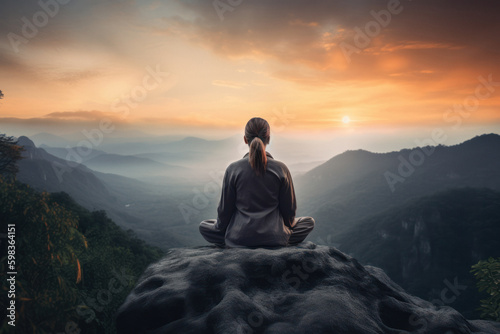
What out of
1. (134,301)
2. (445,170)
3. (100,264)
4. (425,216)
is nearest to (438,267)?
(425,216)

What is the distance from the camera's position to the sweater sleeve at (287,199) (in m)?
5.91

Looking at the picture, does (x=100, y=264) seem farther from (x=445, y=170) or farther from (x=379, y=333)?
(x=445, y=170)

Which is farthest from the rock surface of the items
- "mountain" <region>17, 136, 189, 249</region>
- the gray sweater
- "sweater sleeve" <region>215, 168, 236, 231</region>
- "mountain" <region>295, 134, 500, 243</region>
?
"mountain" <region>295, 134, 500, 243</region>

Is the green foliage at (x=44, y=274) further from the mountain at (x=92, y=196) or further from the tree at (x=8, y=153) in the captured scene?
the mountain at (x=92, y=196)

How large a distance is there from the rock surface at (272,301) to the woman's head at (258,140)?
1649 millimetres

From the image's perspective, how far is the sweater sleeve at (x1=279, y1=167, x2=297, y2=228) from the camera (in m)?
5.91

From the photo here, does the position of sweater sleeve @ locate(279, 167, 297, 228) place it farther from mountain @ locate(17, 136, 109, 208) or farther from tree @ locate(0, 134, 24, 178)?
mountain @ locate(17, 136, 109, 208)

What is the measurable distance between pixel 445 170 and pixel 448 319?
223 meters

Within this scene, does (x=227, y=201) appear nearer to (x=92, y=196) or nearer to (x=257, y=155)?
(x=257, y=155)

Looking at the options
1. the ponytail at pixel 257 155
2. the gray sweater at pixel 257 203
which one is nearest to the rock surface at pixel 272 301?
the gray sweater at pixel 257 203

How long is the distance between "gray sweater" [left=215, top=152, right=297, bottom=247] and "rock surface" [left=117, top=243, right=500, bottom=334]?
622mm

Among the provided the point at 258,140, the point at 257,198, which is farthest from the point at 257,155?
the point at 257,198

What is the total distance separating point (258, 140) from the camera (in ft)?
18.2

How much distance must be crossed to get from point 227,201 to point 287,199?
1268 millimetres
